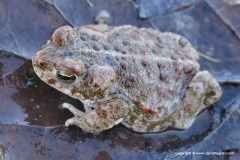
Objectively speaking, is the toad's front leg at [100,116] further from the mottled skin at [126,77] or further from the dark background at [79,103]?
the dark background at [79,103]

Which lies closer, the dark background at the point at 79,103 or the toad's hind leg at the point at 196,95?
the dark background at the point at 79,103

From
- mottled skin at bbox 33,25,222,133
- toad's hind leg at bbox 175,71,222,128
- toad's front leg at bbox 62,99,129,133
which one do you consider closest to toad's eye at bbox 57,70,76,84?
mottled skin at bbox 33,25,222,133

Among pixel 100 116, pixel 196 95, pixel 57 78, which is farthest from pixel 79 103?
pixel 196 95

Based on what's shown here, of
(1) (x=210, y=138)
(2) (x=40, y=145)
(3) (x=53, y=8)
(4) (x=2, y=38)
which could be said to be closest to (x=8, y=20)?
(4) (x=2, y=38)

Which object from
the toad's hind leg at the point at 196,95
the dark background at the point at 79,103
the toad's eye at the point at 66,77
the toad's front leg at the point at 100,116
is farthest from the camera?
the toad's hind leg at the point at 196,95

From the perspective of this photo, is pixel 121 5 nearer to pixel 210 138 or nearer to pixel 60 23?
pixel 60 23

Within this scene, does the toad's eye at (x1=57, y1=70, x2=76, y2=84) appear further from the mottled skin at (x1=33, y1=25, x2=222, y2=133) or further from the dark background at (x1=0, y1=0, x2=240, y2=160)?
the dark background at (x1=0, y1=0, x2=240, y2=160)

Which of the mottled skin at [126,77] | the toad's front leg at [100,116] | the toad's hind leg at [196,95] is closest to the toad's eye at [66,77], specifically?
the mottled skin at [126,77]
